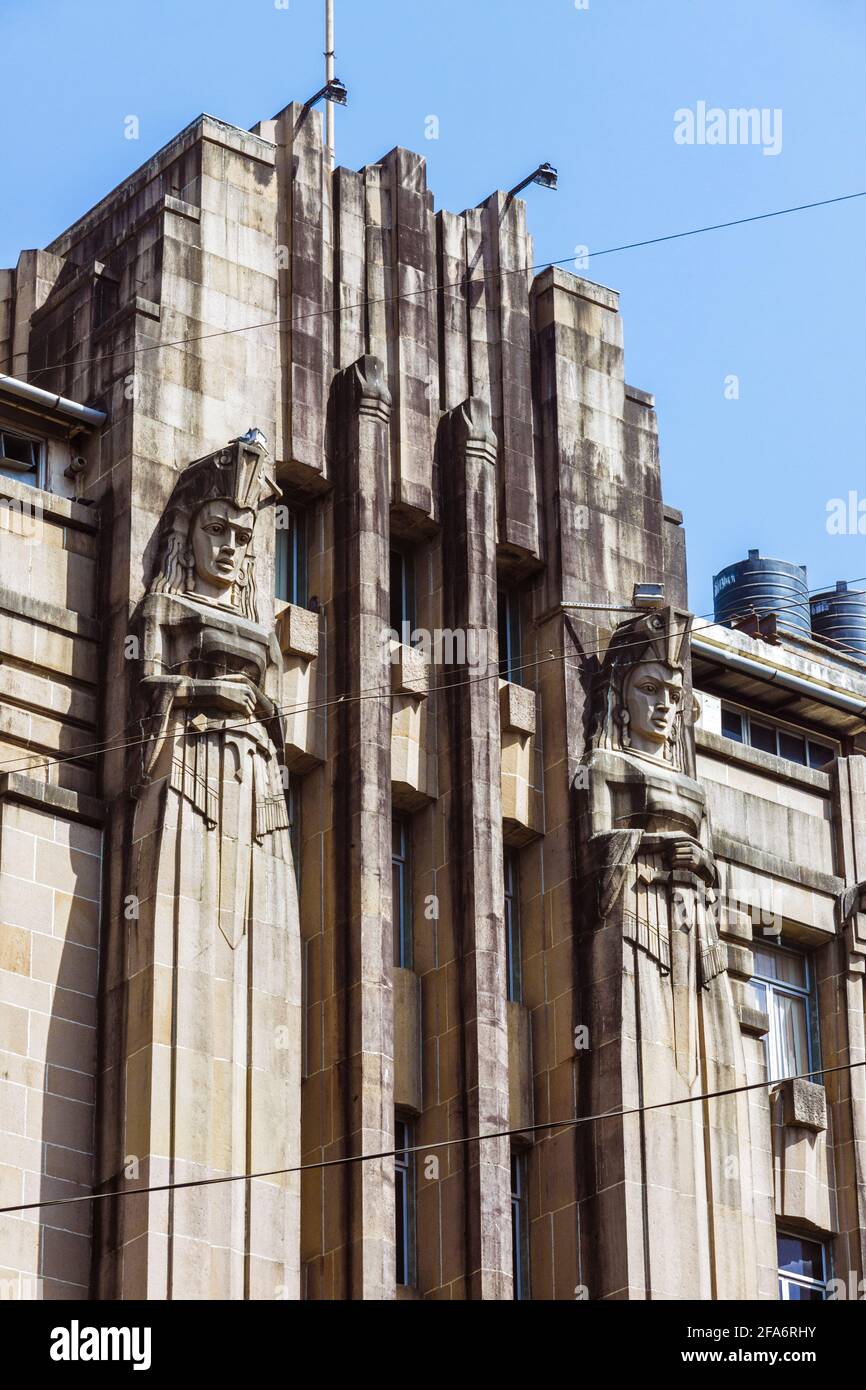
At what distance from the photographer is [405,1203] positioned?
4234 cm

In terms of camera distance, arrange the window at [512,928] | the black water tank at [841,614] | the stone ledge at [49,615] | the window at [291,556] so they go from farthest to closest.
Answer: the black water tank at [841,614] → the window at [512,928] → the window at [291,556] → the stone ledge at [49,615]

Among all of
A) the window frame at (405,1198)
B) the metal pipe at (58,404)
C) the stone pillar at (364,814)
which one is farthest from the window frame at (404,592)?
the window frame at (405,1198)

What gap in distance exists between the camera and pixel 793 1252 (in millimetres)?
47625

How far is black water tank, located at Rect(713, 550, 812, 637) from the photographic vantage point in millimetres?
70250

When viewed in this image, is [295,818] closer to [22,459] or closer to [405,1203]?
[405,1203]

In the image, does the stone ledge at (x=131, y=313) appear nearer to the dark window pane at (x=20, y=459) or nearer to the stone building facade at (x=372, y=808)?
the stone building facade at (x=372, y=808)

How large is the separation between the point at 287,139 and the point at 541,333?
528 centimetres

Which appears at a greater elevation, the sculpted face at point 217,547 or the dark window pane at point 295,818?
the sculpted face at point 217,547

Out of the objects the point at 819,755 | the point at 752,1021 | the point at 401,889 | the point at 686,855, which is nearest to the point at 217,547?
the point at 401,889

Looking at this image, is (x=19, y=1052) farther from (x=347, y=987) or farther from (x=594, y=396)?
(x=594, y=396)

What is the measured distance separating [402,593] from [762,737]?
960 cm

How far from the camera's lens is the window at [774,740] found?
5294cm

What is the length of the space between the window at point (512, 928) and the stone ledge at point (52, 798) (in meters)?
7.37
